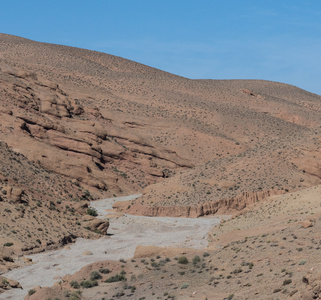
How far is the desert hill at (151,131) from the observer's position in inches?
2202

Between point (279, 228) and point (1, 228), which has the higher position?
point (279, 228)

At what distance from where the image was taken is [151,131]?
82562 millimetres

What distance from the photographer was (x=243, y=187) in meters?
53.2

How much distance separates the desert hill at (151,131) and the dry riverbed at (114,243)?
3390 millimetres

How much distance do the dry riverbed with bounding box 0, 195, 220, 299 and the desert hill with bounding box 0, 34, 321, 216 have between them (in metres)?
3.39

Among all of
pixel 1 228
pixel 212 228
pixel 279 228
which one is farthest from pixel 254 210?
pixel 1 228

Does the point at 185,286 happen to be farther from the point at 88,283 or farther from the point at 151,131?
the point at 151,131

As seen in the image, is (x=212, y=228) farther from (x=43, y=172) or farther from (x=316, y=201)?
(x=43, y=172)

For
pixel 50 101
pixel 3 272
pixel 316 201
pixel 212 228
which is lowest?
pixel 3 272

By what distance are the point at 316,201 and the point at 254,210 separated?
4.83 m

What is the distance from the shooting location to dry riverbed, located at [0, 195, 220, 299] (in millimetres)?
31652

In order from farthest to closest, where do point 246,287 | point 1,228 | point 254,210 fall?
point 254,210 < point 1,228 < point 246,287

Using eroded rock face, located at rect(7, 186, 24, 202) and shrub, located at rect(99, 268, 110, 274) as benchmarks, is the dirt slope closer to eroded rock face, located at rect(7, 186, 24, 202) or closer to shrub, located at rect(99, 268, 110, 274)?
shrub, located at rect(99, 268, 110, 274)

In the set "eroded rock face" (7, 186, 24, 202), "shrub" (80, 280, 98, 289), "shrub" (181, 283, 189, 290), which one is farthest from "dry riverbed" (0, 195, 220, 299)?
"shrub" (181, 283, 189, 290)
